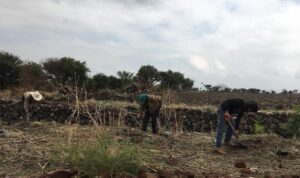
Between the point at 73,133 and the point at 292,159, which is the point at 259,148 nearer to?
the point at 292,159

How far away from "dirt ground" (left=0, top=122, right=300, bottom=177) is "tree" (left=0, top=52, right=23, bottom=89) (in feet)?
76.0

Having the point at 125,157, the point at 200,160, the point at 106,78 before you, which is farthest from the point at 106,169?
the point at 106,78

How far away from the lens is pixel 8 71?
37562mm

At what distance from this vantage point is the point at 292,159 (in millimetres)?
11719

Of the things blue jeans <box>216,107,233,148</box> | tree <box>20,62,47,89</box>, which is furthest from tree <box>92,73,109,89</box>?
blue jeans <box>216,107,233,148</box>

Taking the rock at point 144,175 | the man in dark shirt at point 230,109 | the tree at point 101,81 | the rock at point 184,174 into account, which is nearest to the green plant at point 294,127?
the man in dark shirt at point 230,109

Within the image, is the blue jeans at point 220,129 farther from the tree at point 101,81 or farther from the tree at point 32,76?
the tree at point 101,81

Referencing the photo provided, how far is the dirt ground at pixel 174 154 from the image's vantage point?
9156 millimetres

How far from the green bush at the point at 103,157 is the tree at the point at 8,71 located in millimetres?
28271

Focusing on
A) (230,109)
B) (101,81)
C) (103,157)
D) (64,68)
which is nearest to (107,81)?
(101,81)

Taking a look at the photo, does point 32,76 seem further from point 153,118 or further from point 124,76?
point 153,118

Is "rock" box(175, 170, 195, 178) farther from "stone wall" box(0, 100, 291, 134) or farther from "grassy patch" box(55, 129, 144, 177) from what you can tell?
"stone wall" box(0, 100, 291, 134)

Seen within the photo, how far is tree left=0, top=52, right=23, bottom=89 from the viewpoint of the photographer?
3660cm

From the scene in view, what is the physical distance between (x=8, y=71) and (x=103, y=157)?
100 feet
